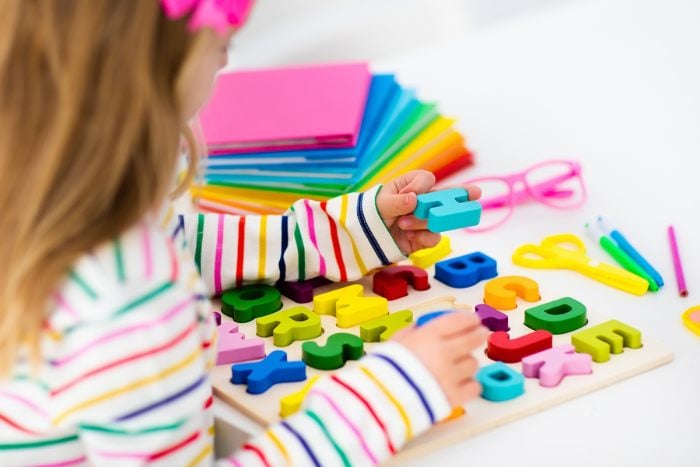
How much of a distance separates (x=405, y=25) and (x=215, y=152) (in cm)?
63

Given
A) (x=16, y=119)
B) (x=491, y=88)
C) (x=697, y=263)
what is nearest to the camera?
(x=16, y=119)

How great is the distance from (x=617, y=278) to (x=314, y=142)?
1.15 ft

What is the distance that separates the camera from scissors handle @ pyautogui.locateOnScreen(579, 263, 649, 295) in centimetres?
92

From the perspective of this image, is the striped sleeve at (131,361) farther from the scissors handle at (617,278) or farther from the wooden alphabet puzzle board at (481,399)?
the scissors handle at (617,278)

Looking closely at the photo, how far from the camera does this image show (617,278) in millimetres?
930

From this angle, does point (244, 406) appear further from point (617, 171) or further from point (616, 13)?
point (616, 13)

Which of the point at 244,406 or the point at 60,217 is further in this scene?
the point at 244,406

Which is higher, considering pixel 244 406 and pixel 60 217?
pixel 60 217

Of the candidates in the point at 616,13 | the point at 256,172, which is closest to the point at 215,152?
the point at 256,172

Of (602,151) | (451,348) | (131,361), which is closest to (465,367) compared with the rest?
(451,348)

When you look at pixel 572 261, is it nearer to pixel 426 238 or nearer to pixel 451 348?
pixel 426 238

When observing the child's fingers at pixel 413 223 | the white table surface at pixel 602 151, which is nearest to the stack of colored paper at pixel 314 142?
the white table surface at pixel 602 151

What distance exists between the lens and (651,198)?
1085 mm

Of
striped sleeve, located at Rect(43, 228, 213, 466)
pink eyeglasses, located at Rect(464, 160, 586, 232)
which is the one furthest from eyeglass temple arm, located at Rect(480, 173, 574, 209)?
striped sleeve, located at Rect(43, 228, 213, 466)
